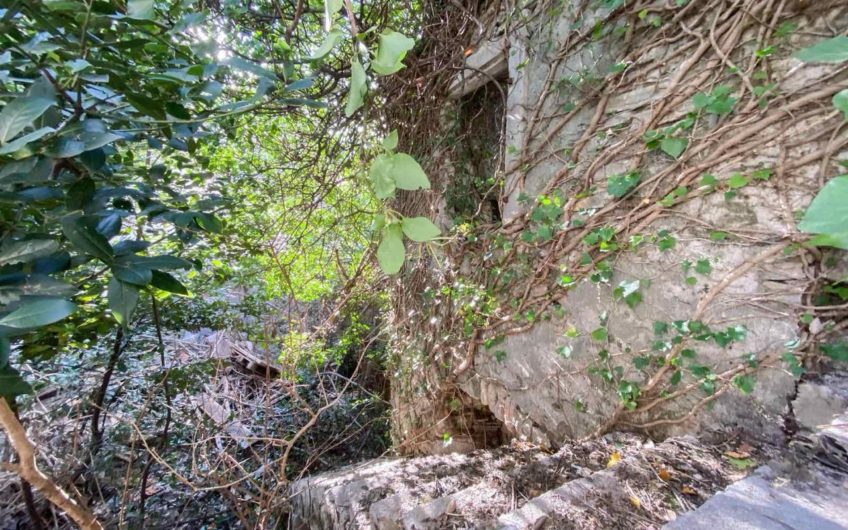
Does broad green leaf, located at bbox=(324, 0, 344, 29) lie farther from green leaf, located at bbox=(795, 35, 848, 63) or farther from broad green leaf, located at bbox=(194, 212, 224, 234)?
broad green leaf, located at bbox=(194, 212, 224, 234)

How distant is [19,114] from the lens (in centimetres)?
65

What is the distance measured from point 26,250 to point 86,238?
100 mm

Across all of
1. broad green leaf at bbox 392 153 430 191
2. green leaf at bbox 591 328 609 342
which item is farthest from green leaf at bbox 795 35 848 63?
green leaf at bbox 591 328 609 342

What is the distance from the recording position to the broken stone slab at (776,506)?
68 cm

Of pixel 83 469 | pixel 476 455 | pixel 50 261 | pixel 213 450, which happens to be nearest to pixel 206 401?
pixel 213 450

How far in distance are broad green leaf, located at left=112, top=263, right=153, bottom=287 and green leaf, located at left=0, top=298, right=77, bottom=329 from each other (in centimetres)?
13

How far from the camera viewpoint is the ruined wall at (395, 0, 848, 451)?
110 cm

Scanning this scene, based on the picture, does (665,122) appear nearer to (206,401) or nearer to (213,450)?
(213,450)

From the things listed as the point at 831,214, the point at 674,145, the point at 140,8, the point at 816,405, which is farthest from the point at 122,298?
the point at 816,405

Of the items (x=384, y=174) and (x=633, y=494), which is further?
(x=633, y=494)

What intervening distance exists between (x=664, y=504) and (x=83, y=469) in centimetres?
301

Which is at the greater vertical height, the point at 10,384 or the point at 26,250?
the point at 26,250

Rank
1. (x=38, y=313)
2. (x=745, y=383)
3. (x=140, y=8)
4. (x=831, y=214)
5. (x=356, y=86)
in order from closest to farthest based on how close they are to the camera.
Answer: (x=831, y=214), (x=356, y=86), (x=38, y=313), (x=140, y=8), (x=745, y=383)

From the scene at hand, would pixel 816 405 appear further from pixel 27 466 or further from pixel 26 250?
pixel 27 466
